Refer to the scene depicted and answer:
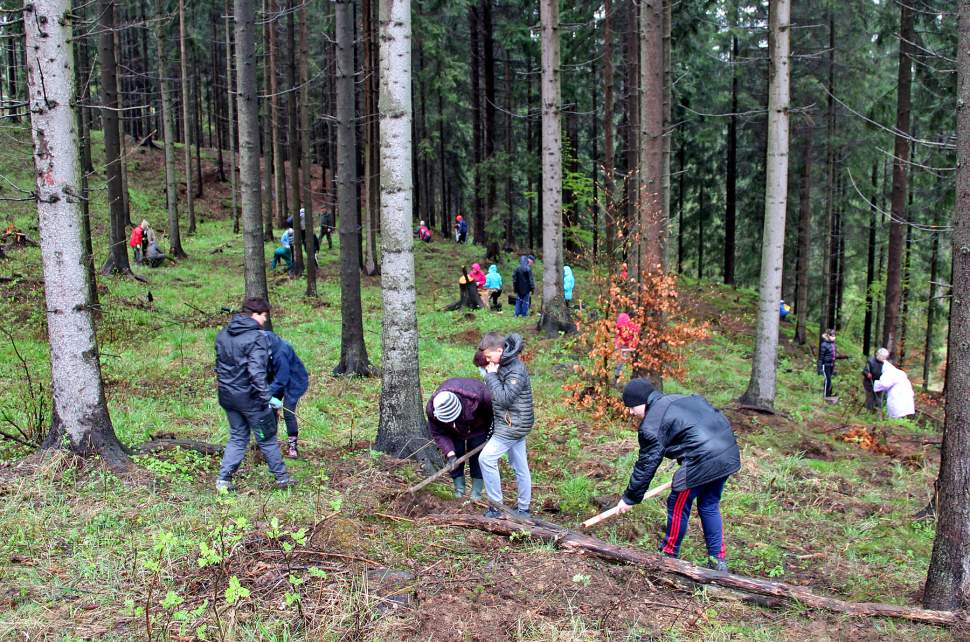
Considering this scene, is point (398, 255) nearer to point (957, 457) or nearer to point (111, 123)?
point (957, 457)

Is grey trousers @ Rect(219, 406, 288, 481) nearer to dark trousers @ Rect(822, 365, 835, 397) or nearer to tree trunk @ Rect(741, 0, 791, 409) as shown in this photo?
tree trunk @ Rect(741, 0, 791, 409)

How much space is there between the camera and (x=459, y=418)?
6.12 metres

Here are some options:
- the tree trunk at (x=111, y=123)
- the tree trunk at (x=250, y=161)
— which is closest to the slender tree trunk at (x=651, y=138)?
the tree trunk at (x=250, y=161)

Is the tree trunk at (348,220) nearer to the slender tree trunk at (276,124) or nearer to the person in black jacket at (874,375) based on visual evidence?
the slender tree trunk at (276,124)

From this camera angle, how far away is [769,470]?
8.93 m

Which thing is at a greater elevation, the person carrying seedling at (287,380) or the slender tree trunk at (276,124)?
the slender tree trunk at (276,124)

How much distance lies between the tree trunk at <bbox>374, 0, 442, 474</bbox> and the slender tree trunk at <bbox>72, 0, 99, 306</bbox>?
2.72m

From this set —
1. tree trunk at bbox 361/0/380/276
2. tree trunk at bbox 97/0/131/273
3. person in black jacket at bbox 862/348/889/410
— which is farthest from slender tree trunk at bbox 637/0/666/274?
tree trunk at bbox 97/0/131/273

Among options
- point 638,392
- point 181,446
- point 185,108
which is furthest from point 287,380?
point 185,108

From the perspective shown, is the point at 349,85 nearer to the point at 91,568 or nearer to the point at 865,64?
the point at 91,568

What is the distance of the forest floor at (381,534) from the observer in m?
4.09

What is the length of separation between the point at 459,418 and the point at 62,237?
3.83 metres

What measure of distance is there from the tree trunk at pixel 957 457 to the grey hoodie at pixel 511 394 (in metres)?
3.22

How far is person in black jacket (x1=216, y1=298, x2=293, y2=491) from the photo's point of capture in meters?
5.92
